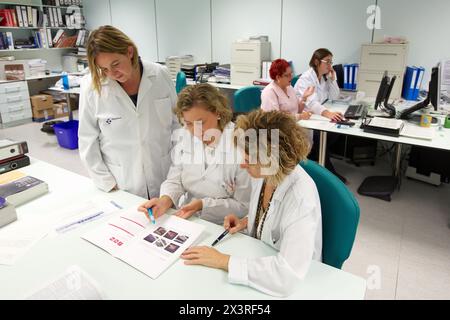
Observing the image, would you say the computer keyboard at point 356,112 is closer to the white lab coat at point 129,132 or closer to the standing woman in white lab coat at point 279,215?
the white lab coat at point 129,132

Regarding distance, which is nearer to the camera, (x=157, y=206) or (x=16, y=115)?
(x=157, y=206)

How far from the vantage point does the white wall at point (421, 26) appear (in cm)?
327

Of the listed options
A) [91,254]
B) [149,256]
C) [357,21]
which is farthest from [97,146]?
[357,21]

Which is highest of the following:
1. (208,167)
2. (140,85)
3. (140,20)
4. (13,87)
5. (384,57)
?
(140,20)

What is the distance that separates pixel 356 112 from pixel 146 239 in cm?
238

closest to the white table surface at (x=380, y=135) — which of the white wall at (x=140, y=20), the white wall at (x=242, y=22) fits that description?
the white wall at (x=242, y=22)

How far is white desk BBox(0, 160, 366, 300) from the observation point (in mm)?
928

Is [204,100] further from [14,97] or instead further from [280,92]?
[14,97]

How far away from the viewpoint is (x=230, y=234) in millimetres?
1198

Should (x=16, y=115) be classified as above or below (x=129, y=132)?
below

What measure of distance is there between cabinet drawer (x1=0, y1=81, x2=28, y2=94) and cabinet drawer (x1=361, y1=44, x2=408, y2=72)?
492 cm

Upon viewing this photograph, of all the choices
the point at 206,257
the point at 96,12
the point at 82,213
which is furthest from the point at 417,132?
the point at 96,12

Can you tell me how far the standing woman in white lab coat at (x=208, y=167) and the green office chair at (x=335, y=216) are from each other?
0.38 metres

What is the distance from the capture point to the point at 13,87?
5031 millimetres
